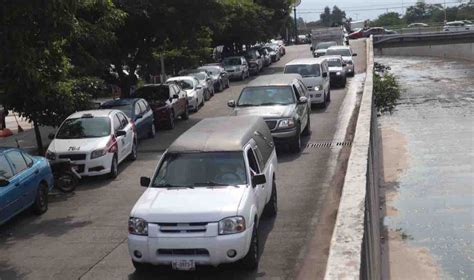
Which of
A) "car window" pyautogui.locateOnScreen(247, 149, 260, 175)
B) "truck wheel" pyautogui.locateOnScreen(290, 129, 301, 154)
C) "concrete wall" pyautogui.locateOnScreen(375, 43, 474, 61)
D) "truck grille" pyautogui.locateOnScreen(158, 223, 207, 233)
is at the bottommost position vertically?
→ "concrete wall" pyautogui.locateOnScreen(375, 43, 474, 61)

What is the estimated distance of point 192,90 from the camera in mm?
29906

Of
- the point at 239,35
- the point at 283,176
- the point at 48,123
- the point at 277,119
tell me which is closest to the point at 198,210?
the point at 283,176

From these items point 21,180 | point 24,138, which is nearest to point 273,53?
point 24,138

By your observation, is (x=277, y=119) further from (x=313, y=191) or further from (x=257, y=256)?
(x=257, y=256)

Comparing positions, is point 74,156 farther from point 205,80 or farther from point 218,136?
point 205,80

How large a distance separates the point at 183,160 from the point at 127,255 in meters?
1.69

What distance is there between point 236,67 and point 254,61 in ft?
17.8

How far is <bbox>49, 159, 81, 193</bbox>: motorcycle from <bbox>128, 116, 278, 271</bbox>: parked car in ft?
16.9

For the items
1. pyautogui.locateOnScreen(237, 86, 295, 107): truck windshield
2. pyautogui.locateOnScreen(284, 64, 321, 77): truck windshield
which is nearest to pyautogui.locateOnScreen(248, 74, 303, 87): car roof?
pyautogui.locateOnScreen(237, 86, 295, 107): truck windshield

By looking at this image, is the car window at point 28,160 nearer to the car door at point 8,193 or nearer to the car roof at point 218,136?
the car door at point 8,193

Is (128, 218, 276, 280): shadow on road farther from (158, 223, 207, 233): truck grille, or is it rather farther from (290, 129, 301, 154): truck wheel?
(290, 129, 301, 154): truck wheel

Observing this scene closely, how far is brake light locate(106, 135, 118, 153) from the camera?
16.0m

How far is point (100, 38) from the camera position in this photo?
1844cm

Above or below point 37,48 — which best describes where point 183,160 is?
below
